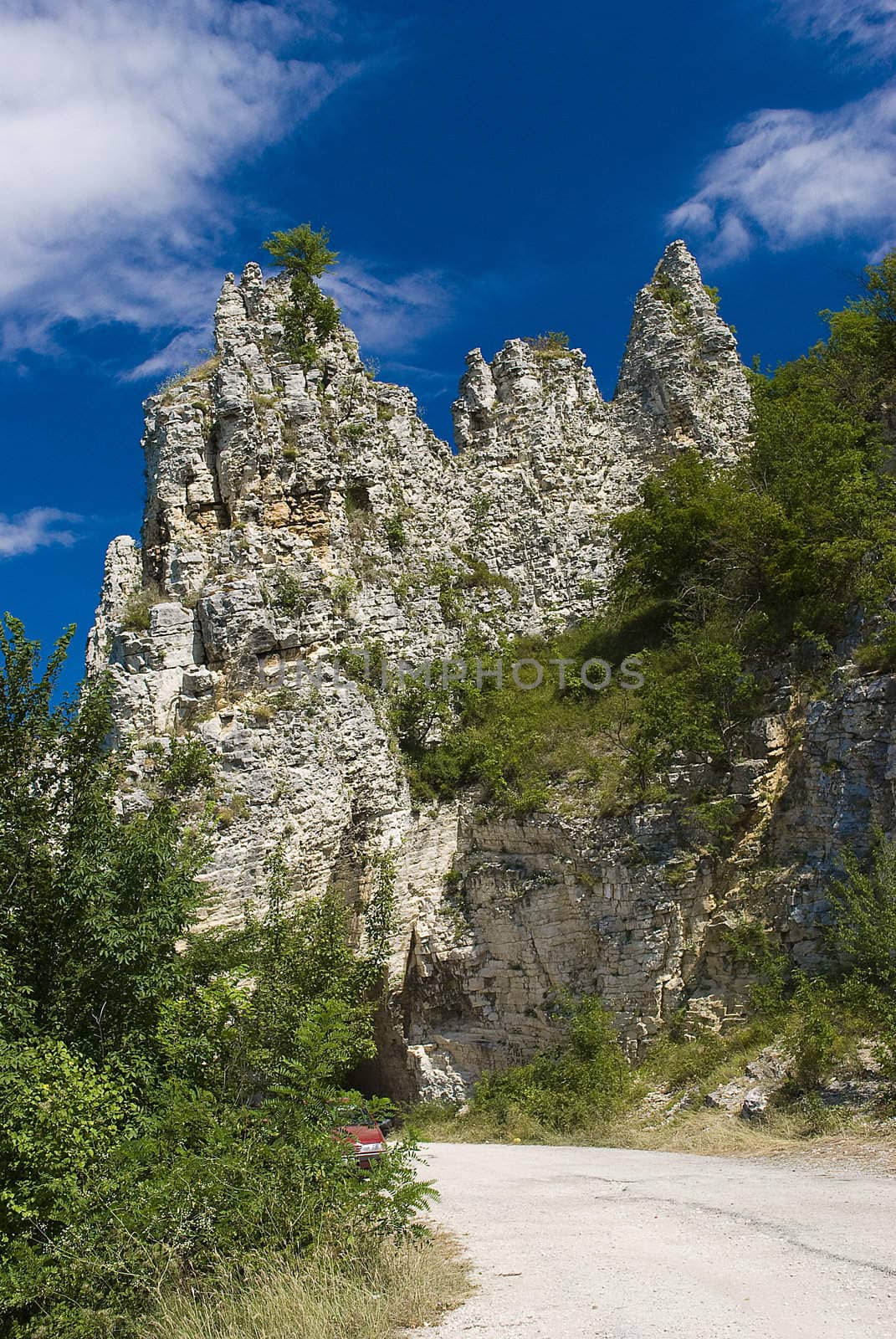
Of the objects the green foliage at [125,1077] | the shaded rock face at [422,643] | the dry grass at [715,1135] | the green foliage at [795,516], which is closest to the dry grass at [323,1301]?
the green foliage at [125,1077]

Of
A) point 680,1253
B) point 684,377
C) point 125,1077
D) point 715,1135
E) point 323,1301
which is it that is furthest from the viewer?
point 684,377

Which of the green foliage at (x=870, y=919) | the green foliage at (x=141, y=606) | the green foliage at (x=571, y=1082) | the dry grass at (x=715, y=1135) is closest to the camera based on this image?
the dry grass at (x=715, y=1135)

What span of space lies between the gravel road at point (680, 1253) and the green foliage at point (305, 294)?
2204 centimetres

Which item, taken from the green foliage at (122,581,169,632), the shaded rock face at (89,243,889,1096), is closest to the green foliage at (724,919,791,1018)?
the shaded rock face at (89,243,889,1096)

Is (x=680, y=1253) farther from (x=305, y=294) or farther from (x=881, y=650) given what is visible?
(x=305, y=294)

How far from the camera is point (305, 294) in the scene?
89.4 ft

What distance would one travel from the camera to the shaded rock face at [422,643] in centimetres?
1731

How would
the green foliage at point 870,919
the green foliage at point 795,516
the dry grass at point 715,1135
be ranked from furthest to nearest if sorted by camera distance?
the green foliage at point 795,516
the green foliage at point 870,919
the dry grass at point 715,1135

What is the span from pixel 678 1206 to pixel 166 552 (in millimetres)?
17869

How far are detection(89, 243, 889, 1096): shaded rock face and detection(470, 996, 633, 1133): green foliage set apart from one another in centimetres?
66

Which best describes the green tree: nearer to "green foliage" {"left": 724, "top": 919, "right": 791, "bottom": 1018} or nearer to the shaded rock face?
the shaded rock face

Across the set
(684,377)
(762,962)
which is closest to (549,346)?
(684,377)

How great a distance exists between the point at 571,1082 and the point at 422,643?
10985 millimetres

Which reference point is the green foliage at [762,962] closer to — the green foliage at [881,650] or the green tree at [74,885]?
the green foliage at [881,650]
